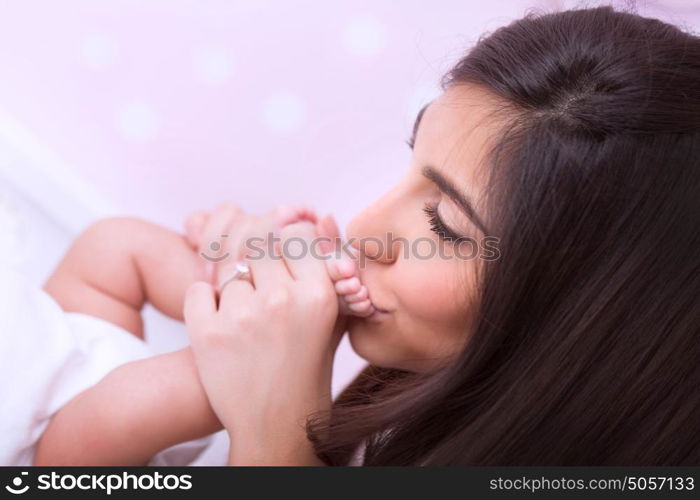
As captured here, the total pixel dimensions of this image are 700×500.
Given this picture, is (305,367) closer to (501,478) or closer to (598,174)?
(501,478)

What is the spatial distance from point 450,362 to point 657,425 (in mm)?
264

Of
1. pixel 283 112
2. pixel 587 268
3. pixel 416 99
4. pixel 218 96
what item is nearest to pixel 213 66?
pixel 218 96

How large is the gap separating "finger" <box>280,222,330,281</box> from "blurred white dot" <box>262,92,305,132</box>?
0.56m

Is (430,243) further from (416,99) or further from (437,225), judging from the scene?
(416,99)

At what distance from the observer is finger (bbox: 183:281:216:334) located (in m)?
1.03

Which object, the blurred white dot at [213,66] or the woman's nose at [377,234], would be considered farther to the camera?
the blurred white dot at [213,66]

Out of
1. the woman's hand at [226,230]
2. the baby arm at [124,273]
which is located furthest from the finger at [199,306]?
the baby arm at [124,273]

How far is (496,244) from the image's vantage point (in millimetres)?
840

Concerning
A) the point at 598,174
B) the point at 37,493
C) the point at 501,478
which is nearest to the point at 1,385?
the point at 37,493

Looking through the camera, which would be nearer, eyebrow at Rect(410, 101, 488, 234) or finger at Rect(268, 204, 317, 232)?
eyebrow at Rect(410, 101, 488, 234)

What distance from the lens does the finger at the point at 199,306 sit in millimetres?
1030

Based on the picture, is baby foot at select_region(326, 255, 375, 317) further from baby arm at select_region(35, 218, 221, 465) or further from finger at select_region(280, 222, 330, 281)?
baby arm at select_region(35, 218, 221, 465)

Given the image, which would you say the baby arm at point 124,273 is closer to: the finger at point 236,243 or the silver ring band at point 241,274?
the finger at point 236,243

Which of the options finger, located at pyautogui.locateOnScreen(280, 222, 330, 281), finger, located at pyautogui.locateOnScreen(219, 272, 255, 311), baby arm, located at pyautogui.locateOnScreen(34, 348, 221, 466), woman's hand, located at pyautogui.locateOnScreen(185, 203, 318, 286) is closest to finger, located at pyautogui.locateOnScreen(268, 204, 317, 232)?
woman's hand, located at pyautogui.locateOnScreen(185, 203, 318, 286)
